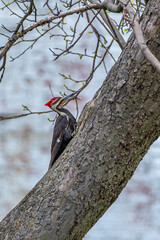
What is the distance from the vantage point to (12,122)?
13.5ft

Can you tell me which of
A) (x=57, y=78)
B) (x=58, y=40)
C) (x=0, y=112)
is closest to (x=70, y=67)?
(x=57, y=78)

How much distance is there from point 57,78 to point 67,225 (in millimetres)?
2122

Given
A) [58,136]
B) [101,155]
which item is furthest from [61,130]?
[101,155]

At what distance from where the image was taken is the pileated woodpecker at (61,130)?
2840 millimetres

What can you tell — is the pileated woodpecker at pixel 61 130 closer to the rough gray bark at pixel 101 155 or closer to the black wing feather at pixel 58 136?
the black wing feather at pixel 58 136

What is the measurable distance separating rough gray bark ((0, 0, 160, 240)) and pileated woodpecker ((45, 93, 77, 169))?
30.0 inches

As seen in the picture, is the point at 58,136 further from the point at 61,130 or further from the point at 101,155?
the point at 101,155

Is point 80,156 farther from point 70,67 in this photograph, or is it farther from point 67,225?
point 70,67

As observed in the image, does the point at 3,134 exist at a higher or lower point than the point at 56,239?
higher

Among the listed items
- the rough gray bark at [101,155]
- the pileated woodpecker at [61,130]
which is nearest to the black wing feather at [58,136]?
the pileated woodpecker at [61,130]

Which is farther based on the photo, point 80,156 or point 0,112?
point 0,112

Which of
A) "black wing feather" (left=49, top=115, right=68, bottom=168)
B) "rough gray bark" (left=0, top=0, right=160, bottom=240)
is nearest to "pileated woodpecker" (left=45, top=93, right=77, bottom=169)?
"black wing feather" (left=49, top=115, right=68, bottom=168)

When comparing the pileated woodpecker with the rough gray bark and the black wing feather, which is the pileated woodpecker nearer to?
the black wing feather

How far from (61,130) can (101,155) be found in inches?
41.3
